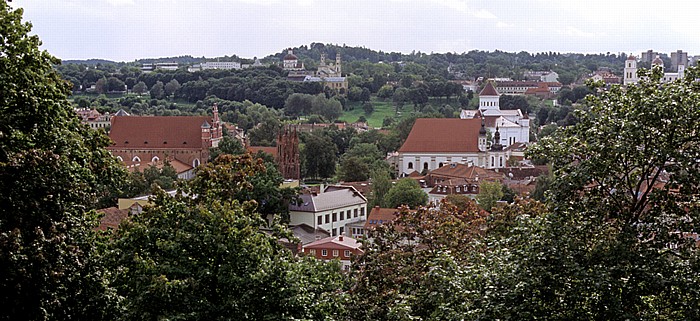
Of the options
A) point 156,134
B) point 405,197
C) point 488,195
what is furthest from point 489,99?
point 488,195

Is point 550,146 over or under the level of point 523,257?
over

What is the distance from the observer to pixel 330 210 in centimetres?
4622

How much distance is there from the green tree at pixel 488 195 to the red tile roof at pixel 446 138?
20.1m

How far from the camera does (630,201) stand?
11.7 m

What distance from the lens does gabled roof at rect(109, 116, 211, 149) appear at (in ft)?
240

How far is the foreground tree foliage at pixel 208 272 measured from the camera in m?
12.7

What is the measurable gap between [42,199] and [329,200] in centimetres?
3565

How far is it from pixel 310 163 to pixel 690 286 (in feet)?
204

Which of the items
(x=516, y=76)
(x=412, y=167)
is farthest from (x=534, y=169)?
(x=516, y=76)

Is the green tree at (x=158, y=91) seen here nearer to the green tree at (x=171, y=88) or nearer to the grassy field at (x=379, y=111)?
the green tree at (x=171, y=88)

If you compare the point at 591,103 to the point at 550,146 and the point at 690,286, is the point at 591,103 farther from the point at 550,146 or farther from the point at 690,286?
the point at 690,286

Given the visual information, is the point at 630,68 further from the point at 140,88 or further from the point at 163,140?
the point at 163,140

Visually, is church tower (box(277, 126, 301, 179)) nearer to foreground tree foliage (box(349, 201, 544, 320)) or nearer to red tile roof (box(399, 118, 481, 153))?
red tile roof (box(399, 118, 481, 153))

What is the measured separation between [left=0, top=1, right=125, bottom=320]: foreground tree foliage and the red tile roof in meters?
59.9
